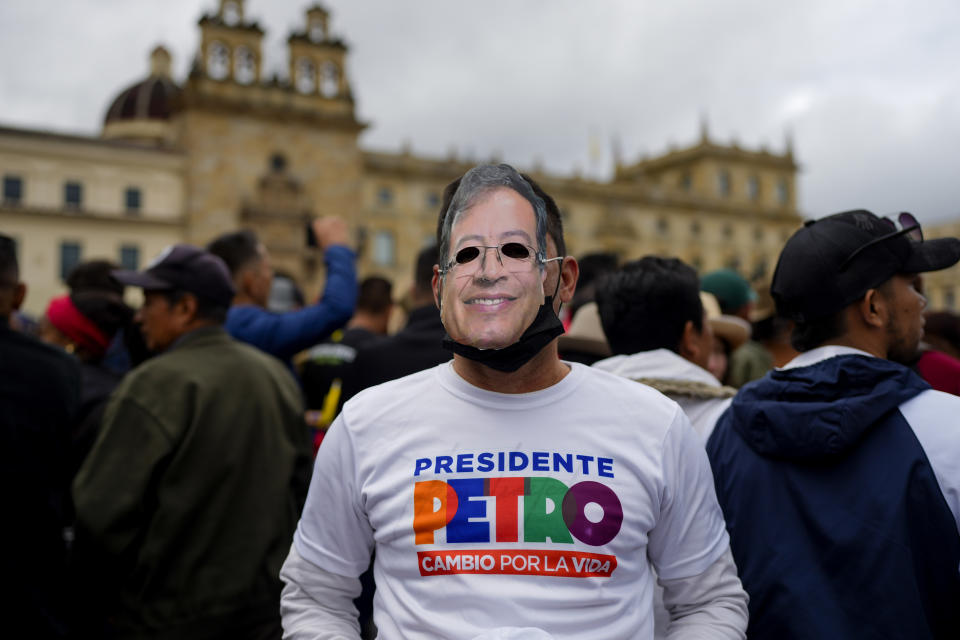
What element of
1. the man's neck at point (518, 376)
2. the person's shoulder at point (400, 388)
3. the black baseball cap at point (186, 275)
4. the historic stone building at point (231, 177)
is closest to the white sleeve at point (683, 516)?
the man's neck at point (518, 376)

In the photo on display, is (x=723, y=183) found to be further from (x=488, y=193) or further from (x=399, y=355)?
(x=488, y=193)

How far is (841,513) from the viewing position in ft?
7.13

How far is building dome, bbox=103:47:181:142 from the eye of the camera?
45594 millimetres

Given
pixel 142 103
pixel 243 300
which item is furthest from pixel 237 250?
pixel 142 103

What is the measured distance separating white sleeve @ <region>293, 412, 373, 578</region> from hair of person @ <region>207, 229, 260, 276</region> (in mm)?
2952

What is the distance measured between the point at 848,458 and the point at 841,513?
0.52 ft

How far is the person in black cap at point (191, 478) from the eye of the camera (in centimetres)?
330

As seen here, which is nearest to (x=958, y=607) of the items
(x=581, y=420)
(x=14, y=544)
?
(x=581, y=420)

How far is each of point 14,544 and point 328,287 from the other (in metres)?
1.96

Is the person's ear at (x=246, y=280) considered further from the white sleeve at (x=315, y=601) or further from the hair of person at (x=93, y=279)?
the white sleeve at (x=315, y=601)

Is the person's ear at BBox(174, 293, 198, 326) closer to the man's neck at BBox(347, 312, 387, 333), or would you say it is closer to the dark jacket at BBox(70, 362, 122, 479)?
the dark jacket at BBox(70, 362, 122, 479)

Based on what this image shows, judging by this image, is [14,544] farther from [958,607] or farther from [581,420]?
[958,607]

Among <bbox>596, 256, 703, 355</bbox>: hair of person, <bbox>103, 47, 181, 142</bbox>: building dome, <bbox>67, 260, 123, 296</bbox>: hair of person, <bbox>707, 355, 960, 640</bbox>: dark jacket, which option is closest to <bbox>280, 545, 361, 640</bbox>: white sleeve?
<bbox>707, 355, 960, 640</bbox>: dark jacket

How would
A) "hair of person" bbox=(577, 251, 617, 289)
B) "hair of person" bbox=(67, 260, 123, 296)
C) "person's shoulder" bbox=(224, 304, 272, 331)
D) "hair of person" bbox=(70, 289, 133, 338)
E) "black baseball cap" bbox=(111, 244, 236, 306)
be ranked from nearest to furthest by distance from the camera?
1. "black baseball cap" bbox=(111, 244, 236, 306)
2. "person's shoulder" bbox=(224, 304, 272, 331)
3. "hair of person" bbox=(70, 289, 133, 338)
4. "hair of person" bbox=(577, 251, 617, 289)
5. "hair of person" bbox=(67, 260, 123, 296)
